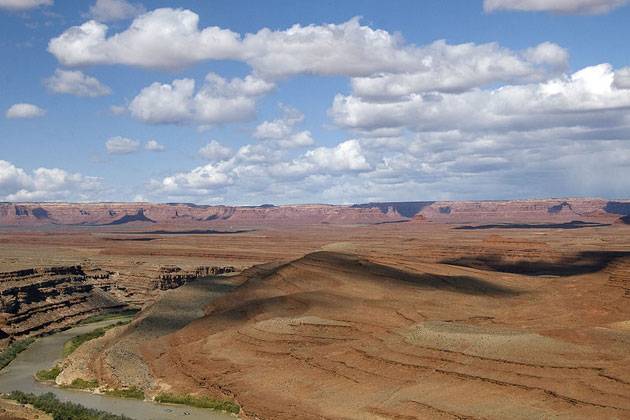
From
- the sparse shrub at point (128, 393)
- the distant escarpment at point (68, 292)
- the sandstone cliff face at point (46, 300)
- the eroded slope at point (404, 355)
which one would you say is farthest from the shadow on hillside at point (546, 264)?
the sparse shrub at point (128, 393)

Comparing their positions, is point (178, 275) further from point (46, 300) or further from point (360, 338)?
point (360, 338)

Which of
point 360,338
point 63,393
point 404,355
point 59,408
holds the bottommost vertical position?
point 63,393

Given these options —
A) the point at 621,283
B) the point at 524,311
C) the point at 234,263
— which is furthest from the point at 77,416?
the point at 234,263

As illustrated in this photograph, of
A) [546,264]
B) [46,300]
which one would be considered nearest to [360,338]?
[46,300]

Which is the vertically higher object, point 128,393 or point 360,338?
point 360,338

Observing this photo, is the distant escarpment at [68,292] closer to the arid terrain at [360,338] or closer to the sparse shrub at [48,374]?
the arid terrain at [360,338]

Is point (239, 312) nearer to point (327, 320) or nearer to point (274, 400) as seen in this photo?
point (327, 320)
